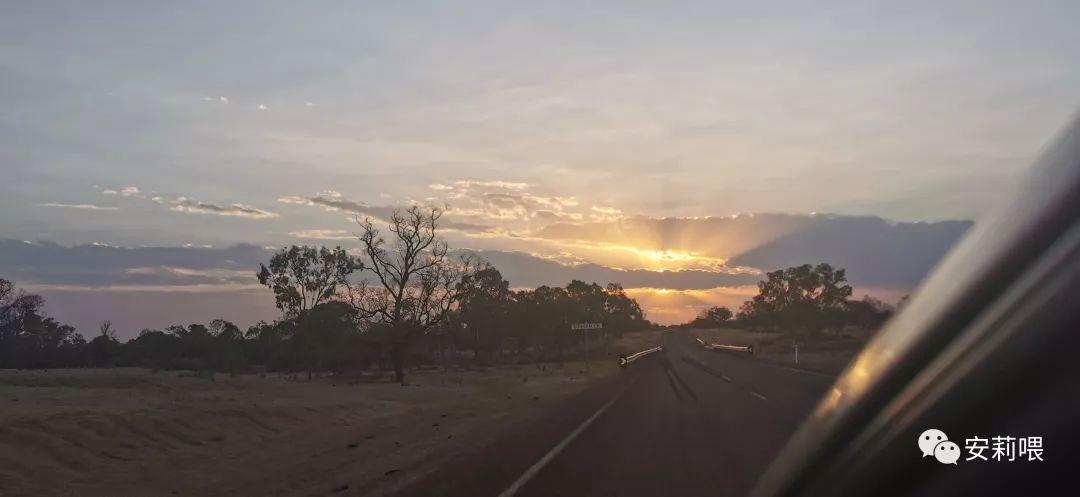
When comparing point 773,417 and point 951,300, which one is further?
point 773,417

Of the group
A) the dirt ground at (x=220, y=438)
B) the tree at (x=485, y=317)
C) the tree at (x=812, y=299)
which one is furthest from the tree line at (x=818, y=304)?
the dirt ground at (x=220, y=438)

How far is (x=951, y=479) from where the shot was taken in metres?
2.87

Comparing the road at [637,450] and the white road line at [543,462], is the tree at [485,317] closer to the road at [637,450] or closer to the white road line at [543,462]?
the road at [637,450]

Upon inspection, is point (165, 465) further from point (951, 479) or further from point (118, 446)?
point (951, 479)

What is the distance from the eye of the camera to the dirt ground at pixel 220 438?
50.2ft

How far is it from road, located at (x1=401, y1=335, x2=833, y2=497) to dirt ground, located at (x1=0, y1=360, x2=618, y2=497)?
46.8 inches

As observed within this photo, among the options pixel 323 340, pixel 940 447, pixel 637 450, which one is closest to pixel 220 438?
pixel 637 450

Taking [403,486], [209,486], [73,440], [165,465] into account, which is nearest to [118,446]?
[73,440]

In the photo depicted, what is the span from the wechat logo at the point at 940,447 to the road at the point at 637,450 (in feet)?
29.5

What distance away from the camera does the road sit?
1264 cm

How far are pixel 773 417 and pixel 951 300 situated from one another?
2047 cm

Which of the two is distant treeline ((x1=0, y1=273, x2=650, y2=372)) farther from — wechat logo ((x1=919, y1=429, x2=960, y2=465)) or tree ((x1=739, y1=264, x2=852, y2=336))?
wechat logo ((x1=919, y1=429, x2=960, y2=465))

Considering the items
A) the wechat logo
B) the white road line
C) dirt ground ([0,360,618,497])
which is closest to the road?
the white road line

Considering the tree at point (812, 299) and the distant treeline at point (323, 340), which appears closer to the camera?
the distant treeline at point (323, 340)
